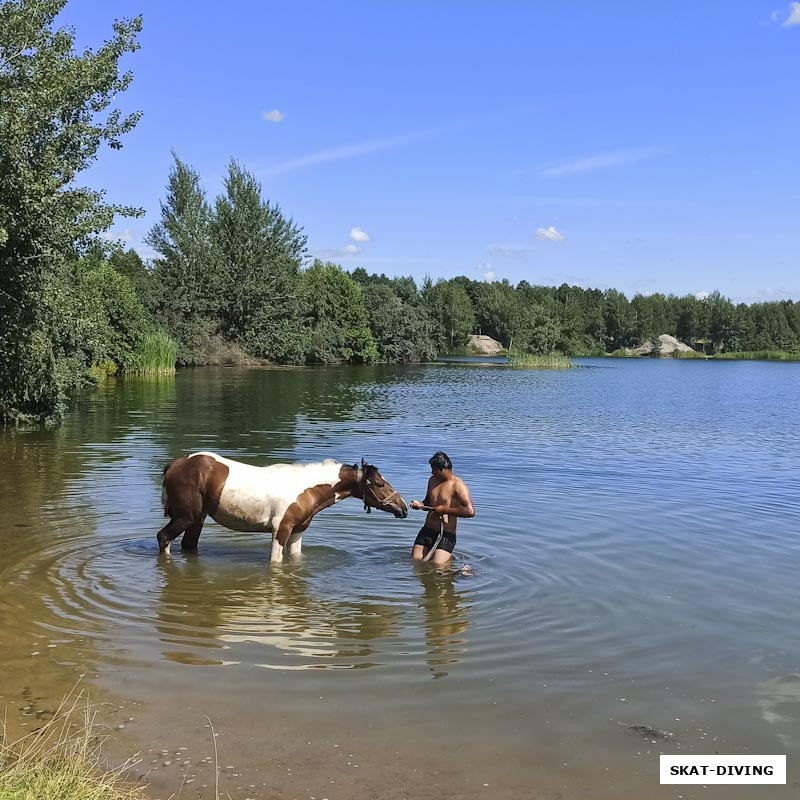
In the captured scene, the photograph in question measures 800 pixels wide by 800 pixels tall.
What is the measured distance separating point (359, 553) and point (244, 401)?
28.5 metres

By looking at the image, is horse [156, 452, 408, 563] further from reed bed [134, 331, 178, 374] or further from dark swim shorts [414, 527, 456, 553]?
reed bed [134, 331, 178, 374]

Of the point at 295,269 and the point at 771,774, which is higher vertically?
the point at 295,269

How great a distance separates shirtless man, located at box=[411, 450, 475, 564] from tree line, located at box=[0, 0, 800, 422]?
10159 mm

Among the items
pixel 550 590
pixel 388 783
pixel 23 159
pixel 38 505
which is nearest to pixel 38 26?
pixel 23 159

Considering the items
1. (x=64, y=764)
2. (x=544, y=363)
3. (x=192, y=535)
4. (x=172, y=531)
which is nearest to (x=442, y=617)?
(x=192, y=535)

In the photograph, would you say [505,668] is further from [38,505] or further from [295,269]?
[295,269]

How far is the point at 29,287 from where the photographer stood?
19688 mm

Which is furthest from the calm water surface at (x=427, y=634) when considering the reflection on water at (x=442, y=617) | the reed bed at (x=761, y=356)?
the reed bed at (x=761, y=356)

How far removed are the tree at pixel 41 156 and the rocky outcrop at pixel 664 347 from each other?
5926 inches

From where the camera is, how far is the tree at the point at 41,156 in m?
17.0

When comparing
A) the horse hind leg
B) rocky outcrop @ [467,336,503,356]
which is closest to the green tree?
rocky outcrop @ [467,336,503,356]

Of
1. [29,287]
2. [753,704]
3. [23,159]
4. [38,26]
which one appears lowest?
[753,704]

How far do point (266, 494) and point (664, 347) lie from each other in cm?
15971

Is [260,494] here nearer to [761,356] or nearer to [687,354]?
[761,356]
